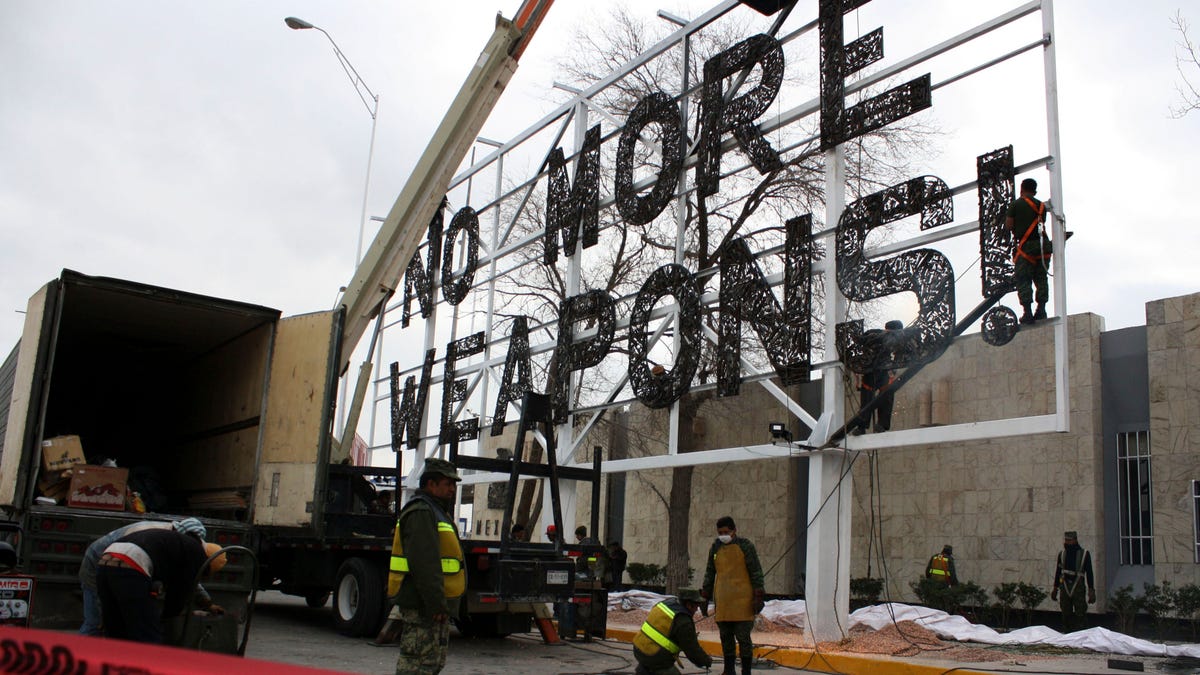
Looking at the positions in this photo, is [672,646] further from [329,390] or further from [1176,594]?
[1176,594]

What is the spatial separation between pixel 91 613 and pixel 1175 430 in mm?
15115

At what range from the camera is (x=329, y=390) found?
37.7 ft

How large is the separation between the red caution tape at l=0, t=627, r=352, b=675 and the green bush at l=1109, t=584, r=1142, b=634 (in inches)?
620

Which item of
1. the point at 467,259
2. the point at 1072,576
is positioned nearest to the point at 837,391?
the point at 1072,576

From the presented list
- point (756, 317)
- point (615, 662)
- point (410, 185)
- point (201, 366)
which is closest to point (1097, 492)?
point (756, 317)

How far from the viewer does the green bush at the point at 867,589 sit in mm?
19516

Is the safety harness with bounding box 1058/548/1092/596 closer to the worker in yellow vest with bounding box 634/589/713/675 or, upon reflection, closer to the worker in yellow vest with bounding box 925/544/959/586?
the worker in yellow vest with bounding box 925/544/959/586

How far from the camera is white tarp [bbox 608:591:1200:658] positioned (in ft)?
41.2

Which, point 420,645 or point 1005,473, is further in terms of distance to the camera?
point 1005,473

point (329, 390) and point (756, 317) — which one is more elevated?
point (756, 317)

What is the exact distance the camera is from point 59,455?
33.7 ft

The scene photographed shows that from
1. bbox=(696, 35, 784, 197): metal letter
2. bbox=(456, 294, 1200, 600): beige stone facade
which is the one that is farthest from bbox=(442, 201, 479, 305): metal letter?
bbox=(696, 35, 784, 197): metal letter

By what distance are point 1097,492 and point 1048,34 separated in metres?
8.99

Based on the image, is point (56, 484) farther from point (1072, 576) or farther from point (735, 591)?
point (1072, 576)
